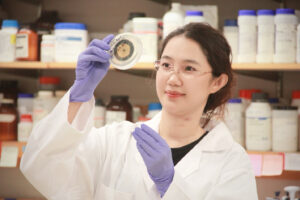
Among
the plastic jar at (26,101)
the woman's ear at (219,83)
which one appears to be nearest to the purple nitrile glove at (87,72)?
the woman's ear at (219,83)

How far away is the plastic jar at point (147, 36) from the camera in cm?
231

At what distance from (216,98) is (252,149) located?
577mm

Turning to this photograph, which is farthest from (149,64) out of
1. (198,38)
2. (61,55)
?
(198,38)

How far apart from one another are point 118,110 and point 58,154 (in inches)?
39.3

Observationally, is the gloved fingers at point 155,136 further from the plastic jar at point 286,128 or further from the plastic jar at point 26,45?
the plastic jar at point 26,45

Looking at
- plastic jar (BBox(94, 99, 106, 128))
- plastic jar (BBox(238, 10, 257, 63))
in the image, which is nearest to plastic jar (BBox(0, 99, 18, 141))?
plastic jar (BBox(94, 99, 106, 128))

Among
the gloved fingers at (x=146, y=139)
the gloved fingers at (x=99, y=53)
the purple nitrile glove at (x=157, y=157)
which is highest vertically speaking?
the gloved fingers at (x=99, y=53)

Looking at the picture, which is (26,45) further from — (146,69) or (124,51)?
(124,51)

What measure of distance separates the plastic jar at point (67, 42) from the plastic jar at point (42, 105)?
26 cm

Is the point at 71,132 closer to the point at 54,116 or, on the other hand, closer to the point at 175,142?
the point at 54,116

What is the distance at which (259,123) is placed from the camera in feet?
7.54

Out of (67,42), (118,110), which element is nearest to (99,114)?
(118,110)

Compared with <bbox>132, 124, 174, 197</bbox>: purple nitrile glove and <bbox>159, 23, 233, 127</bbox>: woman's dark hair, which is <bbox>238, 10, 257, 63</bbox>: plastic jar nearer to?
<bbox>159, 23, 233, 127</bbox>: woman's dark hair

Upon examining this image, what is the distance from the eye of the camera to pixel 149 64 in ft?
7.47
